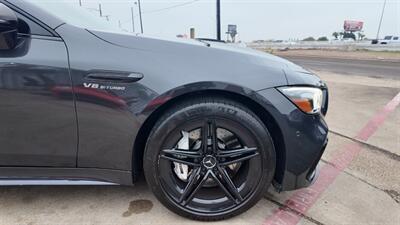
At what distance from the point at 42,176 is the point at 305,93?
69.2 inches

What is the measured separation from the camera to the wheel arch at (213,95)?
1.95 metres

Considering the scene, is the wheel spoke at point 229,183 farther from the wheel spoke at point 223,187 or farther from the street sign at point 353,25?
the street sign at point 353,25

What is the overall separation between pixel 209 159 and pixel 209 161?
13 mm

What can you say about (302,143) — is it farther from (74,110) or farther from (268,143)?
(74,110)

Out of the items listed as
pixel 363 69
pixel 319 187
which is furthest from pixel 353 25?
pixel 319 187

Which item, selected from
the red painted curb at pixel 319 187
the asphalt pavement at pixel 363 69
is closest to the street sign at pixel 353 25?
the asphalt pavement at pixel 363 69

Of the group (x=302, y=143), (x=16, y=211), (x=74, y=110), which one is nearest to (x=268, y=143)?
(x=302, y=143)

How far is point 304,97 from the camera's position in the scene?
2.04m

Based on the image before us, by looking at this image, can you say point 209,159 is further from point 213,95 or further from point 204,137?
point 213,95

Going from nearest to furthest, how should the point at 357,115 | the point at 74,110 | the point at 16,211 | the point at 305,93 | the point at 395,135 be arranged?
the point at 74,110 < the point at 305,93 < the point at 16,211 < the point at 395,135 < the point at 357,115

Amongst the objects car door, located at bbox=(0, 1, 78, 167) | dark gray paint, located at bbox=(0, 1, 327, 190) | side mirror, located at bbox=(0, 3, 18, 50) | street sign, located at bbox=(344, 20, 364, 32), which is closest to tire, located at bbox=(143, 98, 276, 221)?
dark gray paint, located at bbox=(0, 1, 327, 190)

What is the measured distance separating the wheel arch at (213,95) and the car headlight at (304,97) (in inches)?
6.8

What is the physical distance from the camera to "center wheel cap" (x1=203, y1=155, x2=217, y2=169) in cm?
205

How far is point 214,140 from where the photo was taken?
2.03m
